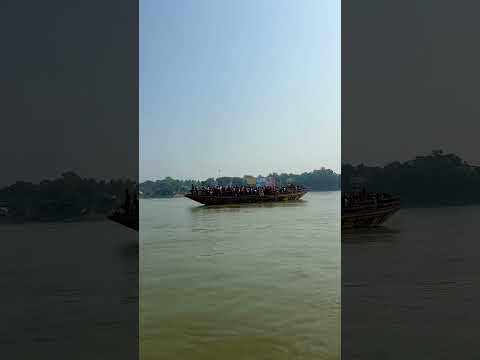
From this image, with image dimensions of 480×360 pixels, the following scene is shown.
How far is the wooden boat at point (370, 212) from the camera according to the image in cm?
476

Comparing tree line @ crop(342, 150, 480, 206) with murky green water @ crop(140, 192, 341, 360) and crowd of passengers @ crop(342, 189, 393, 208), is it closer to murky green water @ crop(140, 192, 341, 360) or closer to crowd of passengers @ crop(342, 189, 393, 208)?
crowd of passengers @ crop(342, 189, 393, 208)

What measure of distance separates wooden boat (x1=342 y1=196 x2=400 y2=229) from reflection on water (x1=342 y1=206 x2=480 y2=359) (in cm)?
177

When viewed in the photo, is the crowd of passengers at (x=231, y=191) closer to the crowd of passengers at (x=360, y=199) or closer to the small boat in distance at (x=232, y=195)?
the small boat in distance at (x=232, y=195)

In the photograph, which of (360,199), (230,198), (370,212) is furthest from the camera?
(230,198)

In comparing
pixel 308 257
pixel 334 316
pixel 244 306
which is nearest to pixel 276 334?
pixel 334 316

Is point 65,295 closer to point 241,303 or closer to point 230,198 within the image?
point 241,303

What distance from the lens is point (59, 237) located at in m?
2.12

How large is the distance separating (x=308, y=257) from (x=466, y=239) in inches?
192

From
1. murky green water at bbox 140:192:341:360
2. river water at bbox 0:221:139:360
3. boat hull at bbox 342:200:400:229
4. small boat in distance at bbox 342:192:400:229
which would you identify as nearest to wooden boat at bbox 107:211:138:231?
river water at bbox 0:221:139:360

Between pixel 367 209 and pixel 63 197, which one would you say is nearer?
pixel 63 197

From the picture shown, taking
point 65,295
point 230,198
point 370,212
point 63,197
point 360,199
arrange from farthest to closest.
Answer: point 230,198, point 370,212, point 360,199, point 63,197, point 65,295

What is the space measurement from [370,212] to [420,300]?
3.31 m

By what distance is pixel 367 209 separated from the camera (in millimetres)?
5473

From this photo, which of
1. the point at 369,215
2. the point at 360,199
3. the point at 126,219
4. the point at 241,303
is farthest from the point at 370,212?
the point at 126,219
